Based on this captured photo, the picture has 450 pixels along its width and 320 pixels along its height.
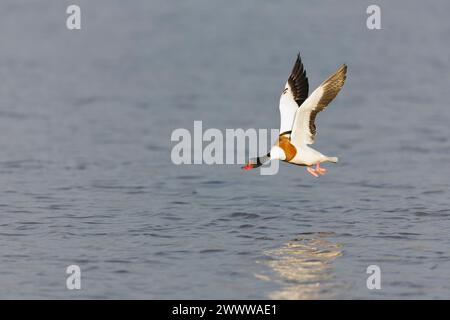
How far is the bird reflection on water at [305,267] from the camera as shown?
48.3 ft

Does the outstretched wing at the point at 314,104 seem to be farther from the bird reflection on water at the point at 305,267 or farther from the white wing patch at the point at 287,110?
the bird reflection on water at the point at 305,267

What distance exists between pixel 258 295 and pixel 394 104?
610 inches

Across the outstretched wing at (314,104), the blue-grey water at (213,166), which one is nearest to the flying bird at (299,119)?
the outstretched wing at (314,104)

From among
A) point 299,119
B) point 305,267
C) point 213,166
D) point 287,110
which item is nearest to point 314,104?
point 299,119

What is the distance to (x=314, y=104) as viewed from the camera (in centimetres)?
1691

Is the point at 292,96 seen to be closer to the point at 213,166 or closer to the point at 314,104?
the point at 314,104

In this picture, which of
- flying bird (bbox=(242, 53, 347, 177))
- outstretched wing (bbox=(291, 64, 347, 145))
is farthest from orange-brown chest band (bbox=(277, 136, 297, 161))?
outstretched wing (bbox=(291, 64, 347, 145))

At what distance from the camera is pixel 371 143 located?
25.3 m

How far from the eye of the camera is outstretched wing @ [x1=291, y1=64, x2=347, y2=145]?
661 inches

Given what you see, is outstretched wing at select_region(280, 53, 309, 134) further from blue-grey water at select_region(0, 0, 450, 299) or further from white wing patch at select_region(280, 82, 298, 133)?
blue-grey water at select_region(0, 0, 450, 299)

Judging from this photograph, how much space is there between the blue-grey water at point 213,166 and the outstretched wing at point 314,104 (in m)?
1.74

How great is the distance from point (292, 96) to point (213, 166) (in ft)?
18.9

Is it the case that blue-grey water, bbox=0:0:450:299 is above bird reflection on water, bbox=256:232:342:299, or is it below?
above

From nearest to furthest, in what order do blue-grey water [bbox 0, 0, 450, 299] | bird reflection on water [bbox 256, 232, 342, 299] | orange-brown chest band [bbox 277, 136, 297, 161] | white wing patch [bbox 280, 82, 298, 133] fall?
bird reflection on water [bbox 256, 232, 342, 299]
blue-grey water [bbox 0, 0, 450, 299]
orange-brown chest band [bbox 277, 136, 297, 161]
white wing patch [bbox 280, 82, 298, 133]
